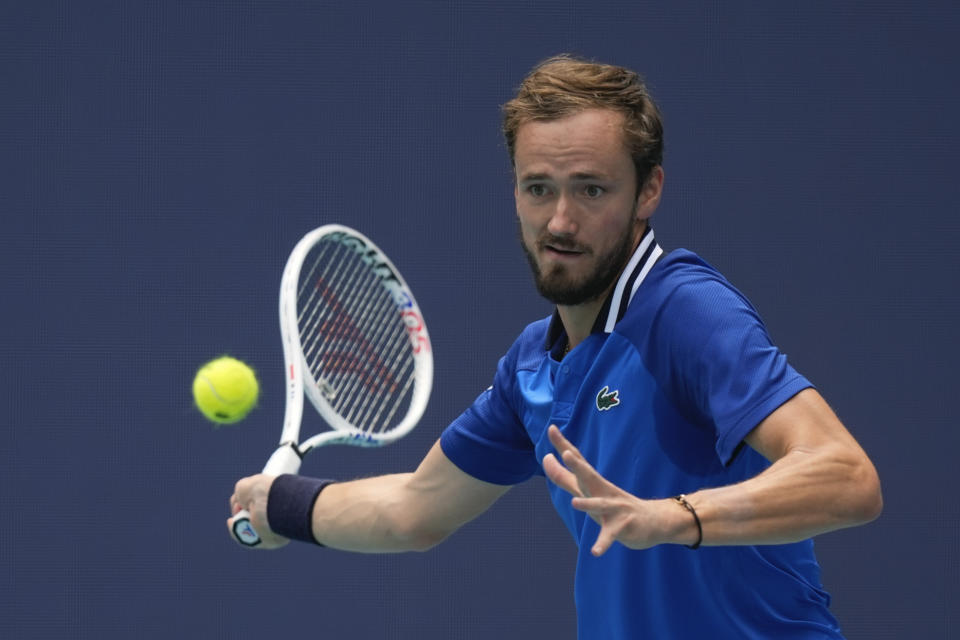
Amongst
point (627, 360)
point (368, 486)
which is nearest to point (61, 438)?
point (368, 486)

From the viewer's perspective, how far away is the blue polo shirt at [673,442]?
189 centimetres

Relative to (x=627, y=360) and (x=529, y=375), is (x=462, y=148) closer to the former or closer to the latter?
(x=529, y=375)

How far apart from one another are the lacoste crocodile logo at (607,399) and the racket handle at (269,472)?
80cm

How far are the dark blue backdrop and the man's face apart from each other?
84.4 inches

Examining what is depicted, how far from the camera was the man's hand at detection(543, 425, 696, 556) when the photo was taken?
5.20 feet

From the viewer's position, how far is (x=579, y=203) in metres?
2.07

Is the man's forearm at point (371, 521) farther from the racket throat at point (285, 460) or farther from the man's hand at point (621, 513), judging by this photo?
the man's hand at point (621, 513)

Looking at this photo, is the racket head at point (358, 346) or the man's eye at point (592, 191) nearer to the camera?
the man's eye at point (592, 191)

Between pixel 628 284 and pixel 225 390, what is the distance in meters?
1.12

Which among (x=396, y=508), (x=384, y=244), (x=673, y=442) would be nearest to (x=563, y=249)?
(x=673, y=442)

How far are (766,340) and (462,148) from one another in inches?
99.6

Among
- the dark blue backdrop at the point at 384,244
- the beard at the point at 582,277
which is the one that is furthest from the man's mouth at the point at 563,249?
the dark blue backdrop at the point at 384,244

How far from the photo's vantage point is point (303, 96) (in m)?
4.27

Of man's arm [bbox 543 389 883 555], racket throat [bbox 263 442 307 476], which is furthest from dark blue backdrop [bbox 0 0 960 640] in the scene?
man's arm [bbox 543 389 883 555]
